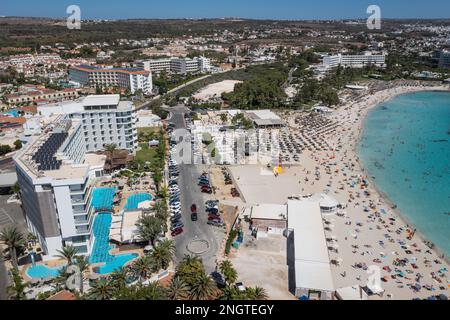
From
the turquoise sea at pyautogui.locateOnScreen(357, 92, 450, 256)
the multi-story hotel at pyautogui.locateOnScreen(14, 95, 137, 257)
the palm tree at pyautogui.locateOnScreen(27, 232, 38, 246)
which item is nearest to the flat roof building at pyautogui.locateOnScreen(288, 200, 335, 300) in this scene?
the turquoise sea at pyautogui.locateOnScreen(357, 92, 450, 256)

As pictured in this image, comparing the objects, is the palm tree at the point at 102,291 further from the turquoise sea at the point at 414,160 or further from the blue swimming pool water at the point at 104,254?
the turquoise sea at the point at 414,160

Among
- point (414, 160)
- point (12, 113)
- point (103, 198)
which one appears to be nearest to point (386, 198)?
point (414, 160)

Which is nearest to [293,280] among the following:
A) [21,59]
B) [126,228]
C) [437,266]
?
[437,266]

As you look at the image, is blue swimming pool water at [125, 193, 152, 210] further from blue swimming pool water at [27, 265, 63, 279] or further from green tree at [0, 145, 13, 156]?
green tree at [0, 145, 13, 156]

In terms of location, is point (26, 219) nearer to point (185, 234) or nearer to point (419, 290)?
point (185, 234)

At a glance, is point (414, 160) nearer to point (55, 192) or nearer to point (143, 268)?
point (143, 268)
